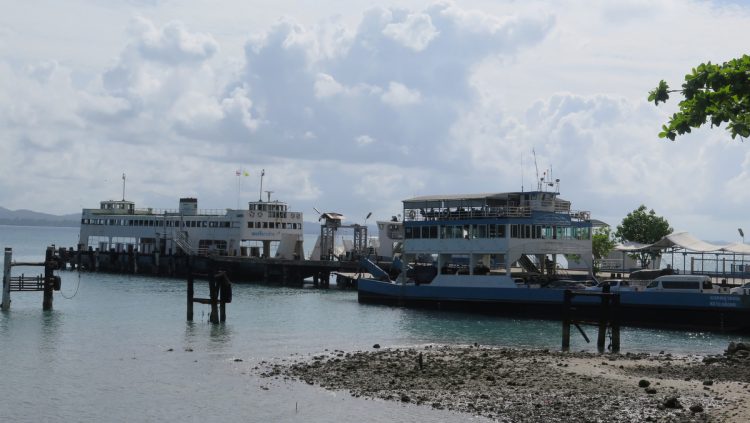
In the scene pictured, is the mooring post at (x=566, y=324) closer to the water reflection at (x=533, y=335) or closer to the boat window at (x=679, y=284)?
the water reflection at (x=533, y=335)

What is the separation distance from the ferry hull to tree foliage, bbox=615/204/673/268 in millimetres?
34428

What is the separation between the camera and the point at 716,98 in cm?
1334

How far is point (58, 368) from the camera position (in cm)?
3269

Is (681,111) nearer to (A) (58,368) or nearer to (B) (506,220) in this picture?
(A) (58,368)

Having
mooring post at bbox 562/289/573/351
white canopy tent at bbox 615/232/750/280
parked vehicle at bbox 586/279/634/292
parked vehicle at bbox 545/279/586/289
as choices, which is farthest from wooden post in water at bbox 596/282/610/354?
white canopy tent at bbox 615/232/750/280

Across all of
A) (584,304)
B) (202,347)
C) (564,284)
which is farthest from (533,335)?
(202,347)

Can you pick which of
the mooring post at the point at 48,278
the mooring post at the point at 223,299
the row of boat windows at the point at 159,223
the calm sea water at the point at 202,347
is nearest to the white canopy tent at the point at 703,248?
the calm sea water at the point at 202,347

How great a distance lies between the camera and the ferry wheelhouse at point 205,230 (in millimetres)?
91750

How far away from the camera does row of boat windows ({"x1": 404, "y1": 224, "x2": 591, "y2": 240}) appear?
177 feet

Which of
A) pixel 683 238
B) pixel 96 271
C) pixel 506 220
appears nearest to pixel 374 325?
pixel 506 220

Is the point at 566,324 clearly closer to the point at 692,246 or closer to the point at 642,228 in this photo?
the point at 692,246

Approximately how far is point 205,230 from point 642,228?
144 ft

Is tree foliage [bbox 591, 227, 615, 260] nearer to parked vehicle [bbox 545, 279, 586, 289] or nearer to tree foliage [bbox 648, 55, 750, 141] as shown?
parked vehicle [bbox 545, 279, 586, 289]

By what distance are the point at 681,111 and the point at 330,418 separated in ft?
46.5
